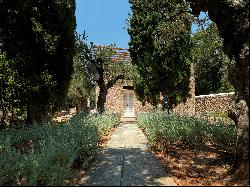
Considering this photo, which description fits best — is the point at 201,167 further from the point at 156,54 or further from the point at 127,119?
the point at 127,119

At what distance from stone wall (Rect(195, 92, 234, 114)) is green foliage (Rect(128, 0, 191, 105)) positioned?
4.13 meters

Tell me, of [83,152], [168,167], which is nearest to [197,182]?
[168,167]

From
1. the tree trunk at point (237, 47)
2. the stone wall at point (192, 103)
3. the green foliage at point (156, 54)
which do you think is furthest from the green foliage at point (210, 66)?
the tree trunk at point (237, 47)

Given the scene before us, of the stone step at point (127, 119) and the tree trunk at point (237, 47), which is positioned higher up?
the tree trunk at point (237, 47)

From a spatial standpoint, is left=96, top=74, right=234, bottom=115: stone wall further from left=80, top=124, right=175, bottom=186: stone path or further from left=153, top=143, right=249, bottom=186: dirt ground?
left=80, top=124, right=175, bottom=186: stone path

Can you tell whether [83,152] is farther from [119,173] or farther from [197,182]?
[197,182]

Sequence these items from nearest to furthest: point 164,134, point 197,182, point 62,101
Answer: point 197,182
point 164,134
point 62,101

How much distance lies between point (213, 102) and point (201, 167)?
21.6m

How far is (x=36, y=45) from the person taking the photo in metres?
15.2

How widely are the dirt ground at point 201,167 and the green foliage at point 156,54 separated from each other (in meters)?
10.8

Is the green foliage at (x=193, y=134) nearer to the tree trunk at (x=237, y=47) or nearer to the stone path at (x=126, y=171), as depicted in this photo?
the stone path at (x=126, y=171)

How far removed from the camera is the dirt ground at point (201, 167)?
266 inches

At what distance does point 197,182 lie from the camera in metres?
6.81

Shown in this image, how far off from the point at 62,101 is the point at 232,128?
28.2ft
